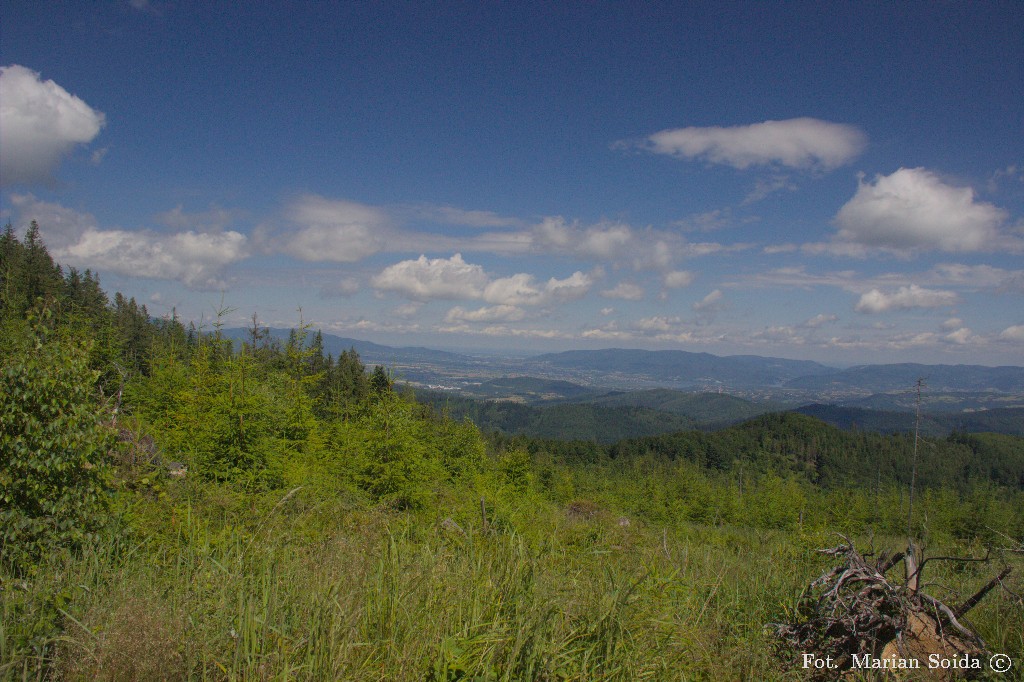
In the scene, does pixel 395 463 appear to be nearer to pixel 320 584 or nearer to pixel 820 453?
pixel 320 584

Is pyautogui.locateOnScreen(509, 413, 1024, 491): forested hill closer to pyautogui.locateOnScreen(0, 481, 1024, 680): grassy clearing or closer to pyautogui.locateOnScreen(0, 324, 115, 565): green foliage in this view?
pyautogui.locateOnScreen(0, 324, 115, 565): green foliage

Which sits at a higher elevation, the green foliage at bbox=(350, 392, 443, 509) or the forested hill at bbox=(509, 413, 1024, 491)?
the green foliage at bbox=(350, 392, 443, 509)

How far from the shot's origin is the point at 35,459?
4.23 metres

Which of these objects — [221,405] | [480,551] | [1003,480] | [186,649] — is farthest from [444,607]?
[1003,480]

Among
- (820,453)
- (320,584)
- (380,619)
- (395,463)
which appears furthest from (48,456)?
(820,453)

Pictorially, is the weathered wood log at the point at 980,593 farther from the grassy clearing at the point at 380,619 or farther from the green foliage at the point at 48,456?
the green foliage at the point at 48,456

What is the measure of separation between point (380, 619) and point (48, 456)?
149 inches

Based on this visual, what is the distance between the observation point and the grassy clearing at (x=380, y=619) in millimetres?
2199

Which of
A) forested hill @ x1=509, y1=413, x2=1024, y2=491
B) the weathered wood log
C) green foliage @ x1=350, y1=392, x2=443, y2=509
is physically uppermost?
the weathered wood log

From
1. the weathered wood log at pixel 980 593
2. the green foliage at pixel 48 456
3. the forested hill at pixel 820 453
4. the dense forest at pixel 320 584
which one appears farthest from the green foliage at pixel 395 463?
the forested hill at pixel 820 453

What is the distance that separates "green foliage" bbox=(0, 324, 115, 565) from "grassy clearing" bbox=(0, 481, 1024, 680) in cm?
77

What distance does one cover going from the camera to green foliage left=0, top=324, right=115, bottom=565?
13.4 ft

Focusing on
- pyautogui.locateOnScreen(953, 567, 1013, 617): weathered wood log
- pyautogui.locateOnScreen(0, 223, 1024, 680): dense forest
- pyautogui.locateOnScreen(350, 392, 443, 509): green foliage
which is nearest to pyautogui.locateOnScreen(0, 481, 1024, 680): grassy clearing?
pyautogui.locateOnScreen(0, 223, 1024, 680): dense forest

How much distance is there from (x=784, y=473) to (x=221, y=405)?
471 feet
